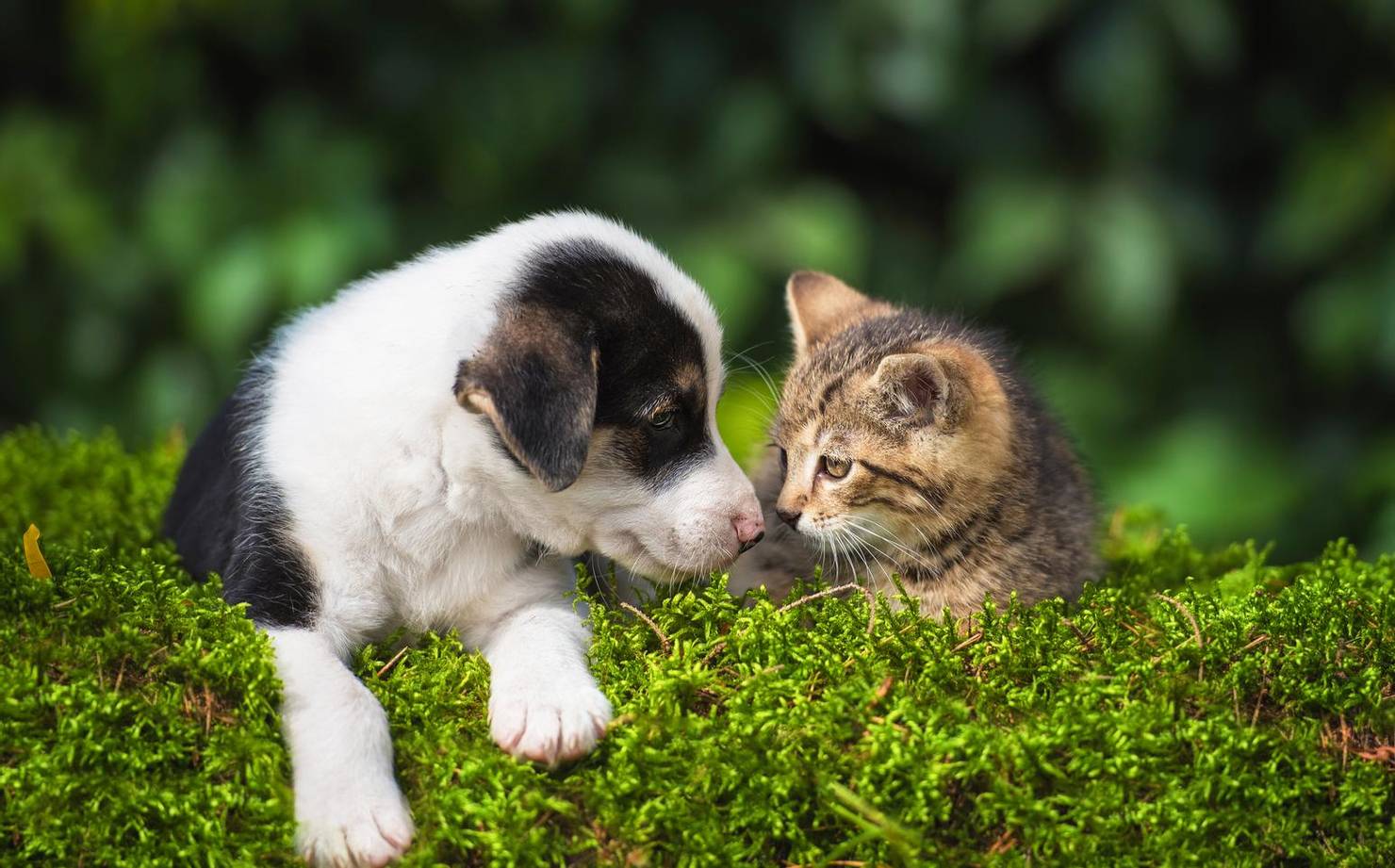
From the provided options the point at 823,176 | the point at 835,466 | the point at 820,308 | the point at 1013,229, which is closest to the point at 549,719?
the point at 835,466

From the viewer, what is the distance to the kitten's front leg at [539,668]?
234 centimetres

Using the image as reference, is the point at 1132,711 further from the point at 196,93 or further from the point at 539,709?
the point at 196,93

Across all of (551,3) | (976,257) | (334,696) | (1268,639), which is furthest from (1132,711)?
(551,3)

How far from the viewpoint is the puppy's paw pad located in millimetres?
2197

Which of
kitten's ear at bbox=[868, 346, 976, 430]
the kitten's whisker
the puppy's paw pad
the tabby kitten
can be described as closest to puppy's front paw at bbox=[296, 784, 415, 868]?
the puppy's paw pad

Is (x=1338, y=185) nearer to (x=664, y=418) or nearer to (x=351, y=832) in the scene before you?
(x=664, y=418)

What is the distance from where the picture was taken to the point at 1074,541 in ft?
11.0

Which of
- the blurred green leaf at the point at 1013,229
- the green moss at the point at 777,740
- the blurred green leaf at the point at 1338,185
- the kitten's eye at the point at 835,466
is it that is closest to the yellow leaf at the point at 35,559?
the green moss at the point at 777,740

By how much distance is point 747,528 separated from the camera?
282 centimetres

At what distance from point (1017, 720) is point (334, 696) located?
4.26ft

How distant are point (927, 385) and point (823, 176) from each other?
2.86 metres

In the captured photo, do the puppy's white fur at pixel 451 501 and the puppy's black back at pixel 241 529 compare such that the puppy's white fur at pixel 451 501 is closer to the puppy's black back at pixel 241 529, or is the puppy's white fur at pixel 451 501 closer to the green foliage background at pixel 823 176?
the puppy's black back at pixel 241 529

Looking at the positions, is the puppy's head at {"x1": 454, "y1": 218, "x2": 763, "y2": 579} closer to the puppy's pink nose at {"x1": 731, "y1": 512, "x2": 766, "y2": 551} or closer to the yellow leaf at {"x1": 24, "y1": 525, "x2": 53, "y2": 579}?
the puppy's pink nose at {"x1": 731, "y1": 512, "x2": 766, "y2": 551}

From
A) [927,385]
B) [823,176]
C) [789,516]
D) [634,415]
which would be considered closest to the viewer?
[634,415]
